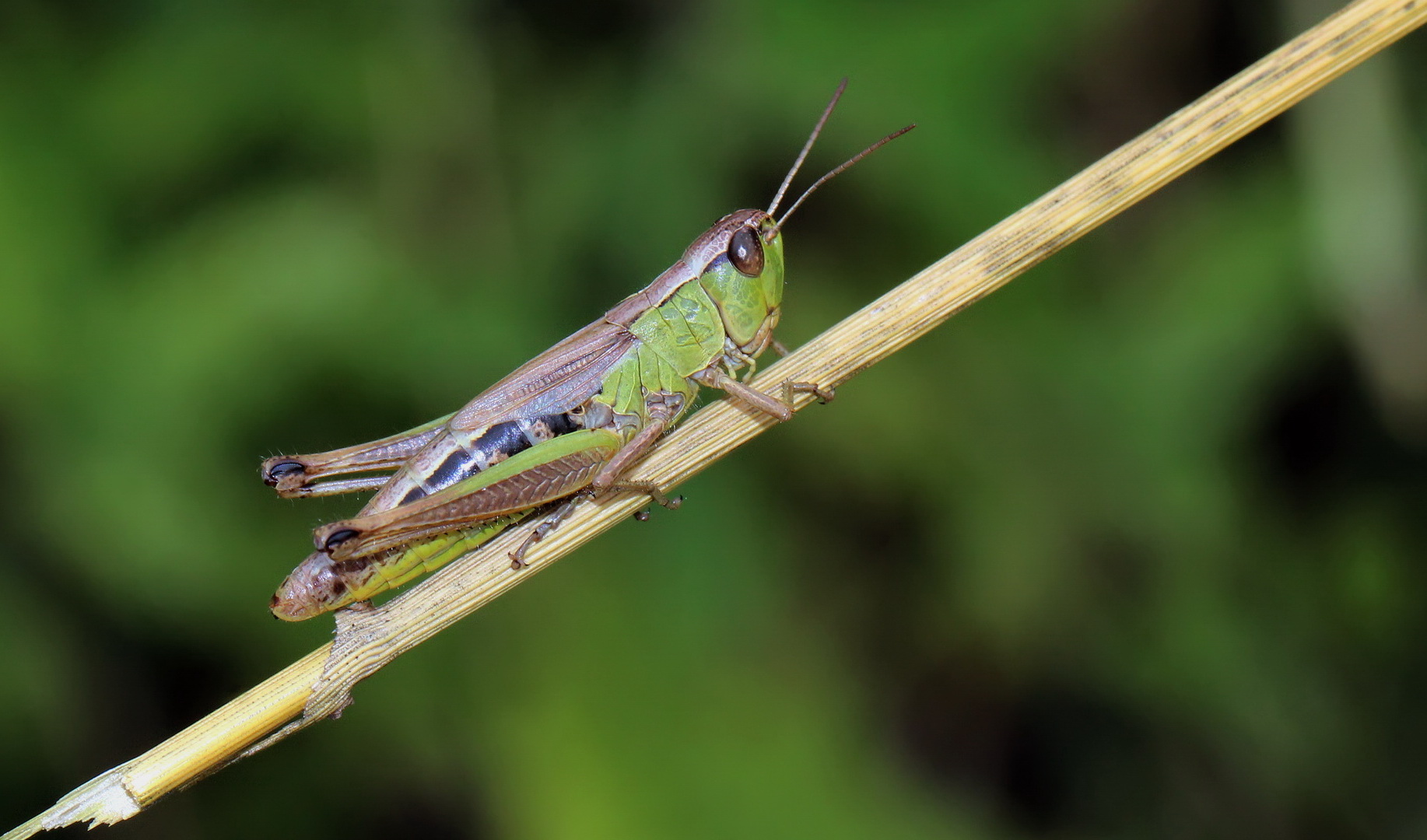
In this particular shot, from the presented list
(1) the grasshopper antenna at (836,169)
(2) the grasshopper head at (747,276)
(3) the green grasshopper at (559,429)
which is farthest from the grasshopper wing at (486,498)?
(1) the grasshopper antenna at (836,169)

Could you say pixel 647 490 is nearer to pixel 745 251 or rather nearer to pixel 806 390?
pixel 806 390

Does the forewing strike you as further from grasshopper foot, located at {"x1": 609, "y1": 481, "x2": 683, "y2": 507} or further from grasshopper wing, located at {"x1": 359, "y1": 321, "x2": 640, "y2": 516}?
grasshopper foot, located at {"x1": 609, "y1": 481, "x2": 683, "y2": 507}

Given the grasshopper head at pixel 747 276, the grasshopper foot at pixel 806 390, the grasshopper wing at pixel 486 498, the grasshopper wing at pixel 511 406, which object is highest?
the grasshopper head at pixel 747 276

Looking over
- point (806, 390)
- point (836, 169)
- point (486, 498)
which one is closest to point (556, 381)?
point (486, 498)

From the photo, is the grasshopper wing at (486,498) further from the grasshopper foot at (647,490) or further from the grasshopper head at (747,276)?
the grasshopper head at (747,276)

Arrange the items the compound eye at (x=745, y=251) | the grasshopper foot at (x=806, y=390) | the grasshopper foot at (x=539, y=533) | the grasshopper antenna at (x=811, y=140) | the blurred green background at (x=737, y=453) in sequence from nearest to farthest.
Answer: the grasshopper foot at (x=539, y=533) → the grasshopper foot at (x=806, y=390) → the grasshopper antenna at (x=811, y=140) → the blurred green background at (x=737, y=453) → the compound eye at (x=745, y=251)

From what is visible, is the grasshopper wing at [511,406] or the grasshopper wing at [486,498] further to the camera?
the grasshopper wing at [511,406]

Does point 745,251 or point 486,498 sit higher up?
point 745,251
